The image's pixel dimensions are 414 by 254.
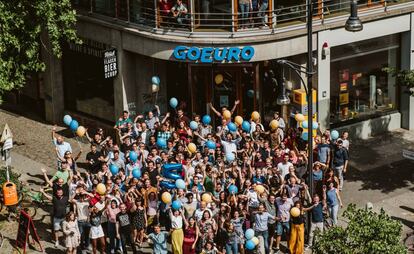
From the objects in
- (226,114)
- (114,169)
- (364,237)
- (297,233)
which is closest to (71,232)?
(114,169)

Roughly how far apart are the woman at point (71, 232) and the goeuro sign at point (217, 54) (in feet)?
24.5

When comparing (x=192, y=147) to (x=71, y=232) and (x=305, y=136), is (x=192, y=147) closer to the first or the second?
(x=305, y=136)

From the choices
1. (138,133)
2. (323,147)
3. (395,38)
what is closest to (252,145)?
(323,147)

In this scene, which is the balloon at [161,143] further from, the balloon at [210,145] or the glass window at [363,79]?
the glass window at [363,79]

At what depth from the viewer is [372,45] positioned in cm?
3058

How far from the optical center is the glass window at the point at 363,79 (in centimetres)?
3023

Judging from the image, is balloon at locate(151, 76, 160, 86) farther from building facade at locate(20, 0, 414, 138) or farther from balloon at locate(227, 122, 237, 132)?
balloon at locate(227, 122, 237, 132)

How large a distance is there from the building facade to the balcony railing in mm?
32

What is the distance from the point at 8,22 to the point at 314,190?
32.8 ft

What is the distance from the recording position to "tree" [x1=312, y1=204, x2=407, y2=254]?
16.4m

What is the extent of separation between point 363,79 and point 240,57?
5.51 meters

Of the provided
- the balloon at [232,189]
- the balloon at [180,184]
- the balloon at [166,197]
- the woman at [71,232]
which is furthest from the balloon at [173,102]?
the woman at [71,232]

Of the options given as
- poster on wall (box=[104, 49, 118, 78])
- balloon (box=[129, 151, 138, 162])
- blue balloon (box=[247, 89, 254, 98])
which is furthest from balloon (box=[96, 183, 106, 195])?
blue balloon (box=[247, 89, 254, 98])

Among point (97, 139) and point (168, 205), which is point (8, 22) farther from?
point (168, 205)
